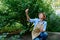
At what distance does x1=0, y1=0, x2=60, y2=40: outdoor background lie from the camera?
23.2 ft

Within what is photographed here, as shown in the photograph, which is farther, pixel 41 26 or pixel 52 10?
pixel 52 10

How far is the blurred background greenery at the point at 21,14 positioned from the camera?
708 cm

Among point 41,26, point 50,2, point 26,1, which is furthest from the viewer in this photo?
point 50,2

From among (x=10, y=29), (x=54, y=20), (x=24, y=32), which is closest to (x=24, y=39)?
(x=24, y=32)

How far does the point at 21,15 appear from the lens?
23.8ft

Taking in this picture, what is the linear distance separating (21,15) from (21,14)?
0.15 ft

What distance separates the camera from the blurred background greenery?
279 inches

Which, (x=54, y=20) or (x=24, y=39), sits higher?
(x=54, y=20)

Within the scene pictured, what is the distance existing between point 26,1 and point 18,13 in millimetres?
491

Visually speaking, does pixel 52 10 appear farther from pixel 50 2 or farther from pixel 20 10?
pixel 20 10

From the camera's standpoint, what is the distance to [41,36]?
5938mm

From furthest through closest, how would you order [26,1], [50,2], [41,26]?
[50,2] < [26,1] < [41,26]

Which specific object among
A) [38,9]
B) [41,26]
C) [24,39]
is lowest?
[24,39]

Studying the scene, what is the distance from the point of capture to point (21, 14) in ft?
23.7
